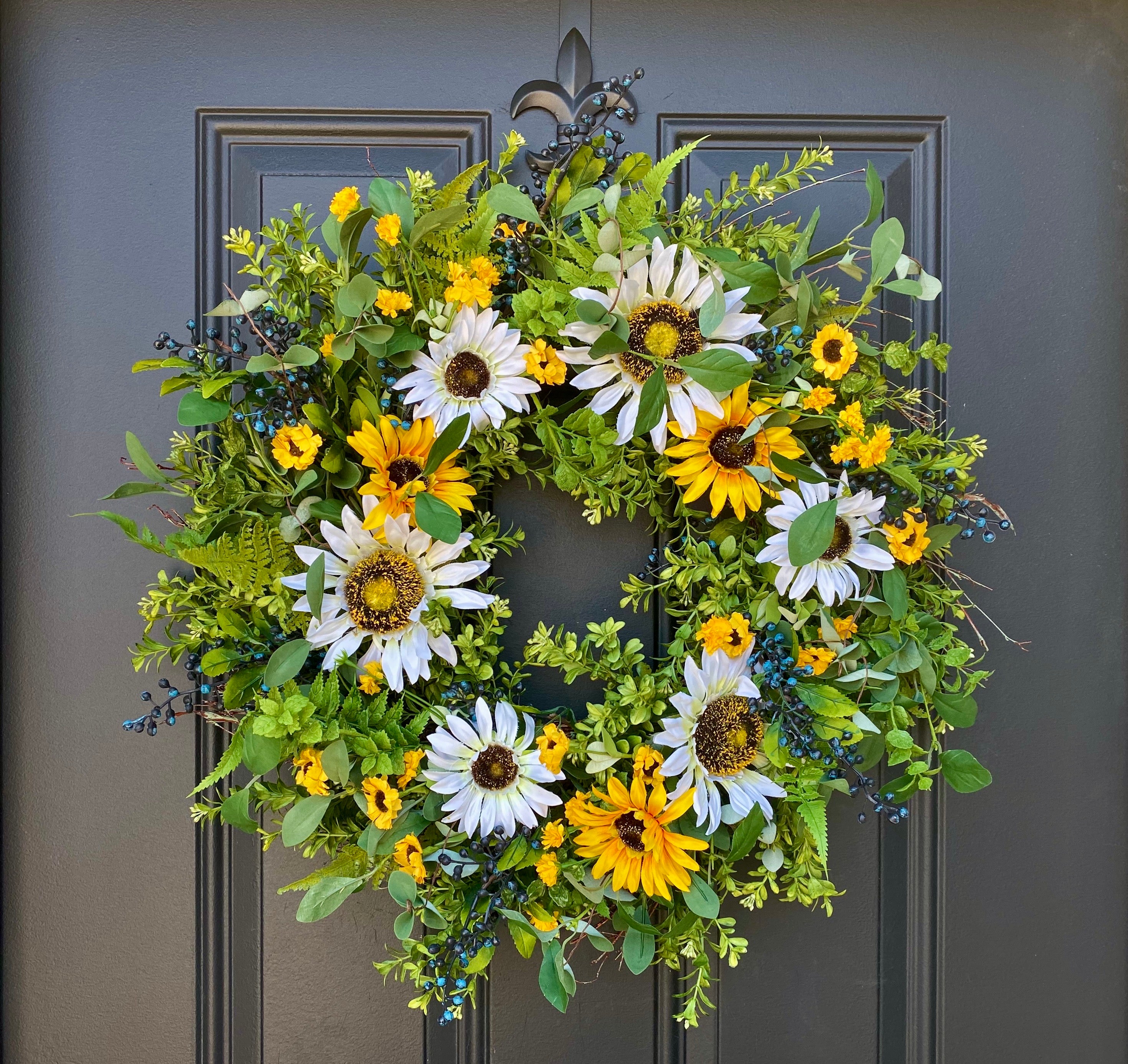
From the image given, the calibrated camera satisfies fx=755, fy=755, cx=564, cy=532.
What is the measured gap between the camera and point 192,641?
803 millimetres

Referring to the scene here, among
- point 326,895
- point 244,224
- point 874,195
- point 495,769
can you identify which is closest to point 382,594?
point 495,769

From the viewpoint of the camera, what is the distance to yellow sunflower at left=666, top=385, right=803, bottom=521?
0.79m

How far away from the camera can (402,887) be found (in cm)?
76

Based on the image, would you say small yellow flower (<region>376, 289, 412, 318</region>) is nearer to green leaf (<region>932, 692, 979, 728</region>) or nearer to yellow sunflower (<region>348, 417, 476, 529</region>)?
yellow sunflower (<region>348, 417, 476, 529</region>)

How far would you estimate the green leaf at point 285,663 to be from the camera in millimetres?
737

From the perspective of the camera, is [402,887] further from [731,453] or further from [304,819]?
[731,453]

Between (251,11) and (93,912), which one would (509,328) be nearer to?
(251,11)

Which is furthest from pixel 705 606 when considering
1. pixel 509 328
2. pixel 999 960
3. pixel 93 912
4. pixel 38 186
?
pixel 38 186

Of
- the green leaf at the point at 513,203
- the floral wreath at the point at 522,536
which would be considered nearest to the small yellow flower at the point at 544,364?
the floral wreath at the point at 522,536

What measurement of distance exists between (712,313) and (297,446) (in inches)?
16.8

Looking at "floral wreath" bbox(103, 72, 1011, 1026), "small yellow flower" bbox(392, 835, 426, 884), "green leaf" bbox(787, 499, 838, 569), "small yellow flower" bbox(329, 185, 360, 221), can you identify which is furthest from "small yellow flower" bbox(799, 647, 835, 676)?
"small yellow flower" bbox(329, 185, 360, 221)

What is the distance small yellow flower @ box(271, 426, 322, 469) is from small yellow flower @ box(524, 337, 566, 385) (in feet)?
0.73

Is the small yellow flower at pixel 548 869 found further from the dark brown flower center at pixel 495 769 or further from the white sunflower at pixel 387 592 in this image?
the white sunflower at pixel 387 592

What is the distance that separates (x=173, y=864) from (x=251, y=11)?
3.60 ft
